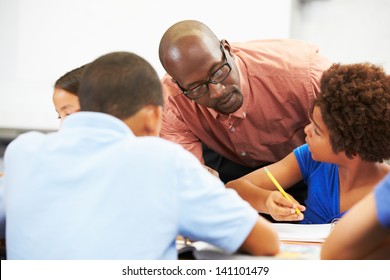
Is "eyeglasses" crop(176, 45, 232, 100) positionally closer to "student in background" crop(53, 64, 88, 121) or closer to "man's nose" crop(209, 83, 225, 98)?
"man's nose" crop(209, 83, 225, 98)

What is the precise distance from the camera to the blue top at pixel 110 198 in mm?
938

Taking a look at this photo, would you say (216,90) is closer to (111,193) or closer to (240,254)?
A: (240,254)

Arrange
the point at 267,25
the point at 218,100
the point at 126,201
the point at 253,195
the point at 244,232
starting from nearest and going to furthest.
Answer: the point at 126,201, the point at 244,232, the point at 253,195, the point at 218,100, the point at 267,25

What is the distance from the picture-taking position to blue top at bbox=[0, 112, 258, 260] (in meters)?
0.94

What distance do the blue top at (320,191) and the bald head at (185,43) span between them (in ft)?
1.68

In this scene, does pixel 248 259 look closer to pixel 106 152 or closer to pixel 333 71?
pixel 106 152

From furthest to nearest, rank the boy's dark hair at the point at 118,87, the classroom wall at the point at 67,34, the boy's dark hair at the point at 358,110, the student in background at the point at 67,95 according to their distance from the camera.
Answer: the classroom wall at the point at 67,34, the student in background at the point at 67,95, the boy's dark hair at the point at 358,110, the boy's dark hair at the point at 118,87

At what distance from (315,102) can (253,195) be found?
0.38 metres

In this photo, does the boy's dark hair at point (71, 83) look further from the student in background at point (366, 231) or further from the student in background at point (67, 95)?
the student in background at point (366, 231)

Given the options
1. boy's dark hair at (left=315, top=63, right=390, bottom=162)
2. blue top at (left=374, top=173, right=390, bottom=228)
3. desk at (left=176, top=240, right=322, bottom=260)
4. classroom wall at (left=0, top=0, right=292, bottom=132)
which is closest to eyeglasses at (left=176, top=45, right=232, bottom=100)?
boy's dark hair at (left=315, top=63, right=390, bottom=162)

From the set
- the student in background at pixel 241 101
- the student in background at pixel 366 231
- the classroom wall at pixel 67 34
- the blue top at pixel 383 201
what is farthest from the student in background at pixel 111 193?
the classroom wall at pixel 67 34

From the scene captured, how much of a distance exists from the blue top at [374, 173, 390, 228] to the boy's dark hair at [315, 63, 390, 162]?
1.99 ft

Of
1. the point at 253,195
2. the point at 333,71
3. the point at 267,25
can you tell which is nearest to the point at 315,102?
the point at 333,71
